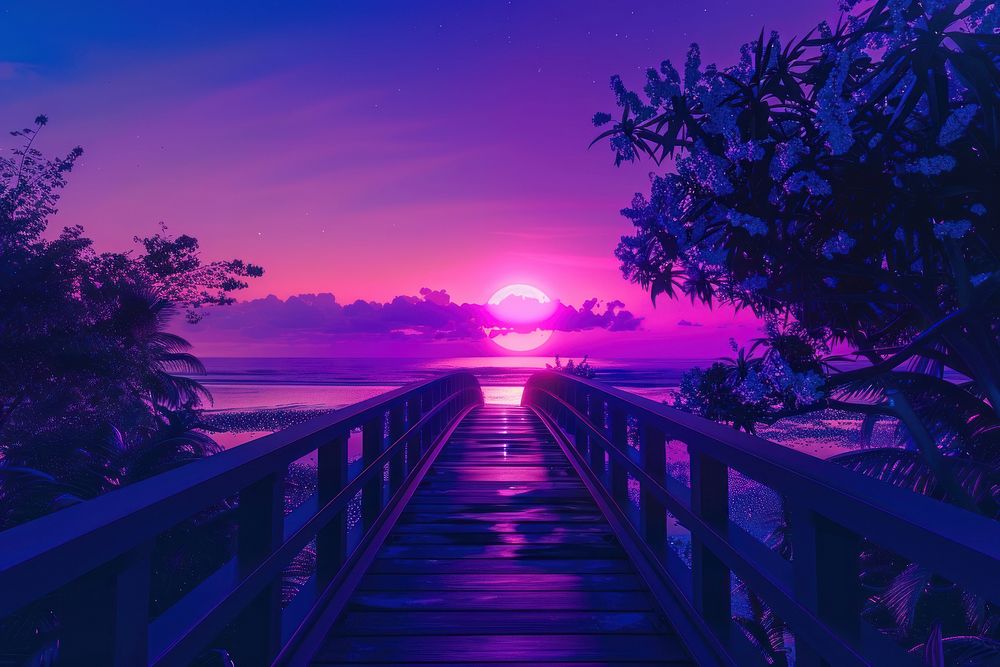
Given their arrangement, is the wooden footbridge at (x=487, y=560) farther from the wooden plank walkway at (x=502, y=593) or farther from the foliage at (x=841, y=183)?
the foliage at (x=841, y=183)

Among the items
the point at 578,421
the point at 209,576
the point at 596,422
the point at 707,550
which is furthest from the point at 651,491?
the point at 578,421

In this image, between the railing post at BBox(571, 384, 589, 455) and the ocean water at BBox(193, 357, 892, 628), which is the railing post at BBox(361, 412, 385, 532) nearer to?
the railing post at BBox(571, 384, 589, 455)

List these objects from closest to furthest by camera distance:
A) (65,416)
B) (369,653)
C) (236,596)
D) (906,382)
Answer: (236,596) → (369,653) → (906,382) → (65,416)

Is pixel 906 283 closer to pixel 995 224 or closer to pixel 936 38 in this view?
pixel 995 224

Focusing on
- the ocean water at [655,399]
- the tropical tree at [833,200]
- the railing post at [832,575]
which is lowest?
the ocean water at [655,399]

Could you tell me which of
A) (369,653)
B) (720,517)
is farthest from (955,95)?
(369,653)

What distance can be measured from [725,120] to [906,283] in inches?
117

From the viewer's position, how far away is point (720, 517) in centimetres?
334

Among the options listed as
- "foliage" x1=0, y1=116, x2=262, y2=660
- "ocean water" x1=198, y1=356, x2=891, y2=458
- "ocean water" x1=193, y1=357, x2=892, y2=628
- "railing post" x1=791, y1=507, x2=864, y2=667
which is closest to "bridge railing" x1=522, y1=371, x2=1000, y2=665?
"railing post" x1=791, y1=507, x2=864, y2=667

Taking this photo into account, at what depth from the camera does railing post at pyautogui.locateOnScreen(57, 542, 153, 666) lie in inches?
70.8

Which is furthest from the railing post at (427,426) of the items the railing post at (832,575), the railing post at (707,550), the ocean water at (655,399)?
the ocean water at (655,399)

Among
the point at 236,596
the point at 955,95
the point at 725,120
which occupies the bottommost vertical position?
the point at 236,596

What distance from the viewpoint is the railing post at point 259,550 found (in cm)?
290

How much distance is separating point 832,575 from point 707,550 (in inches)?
51.5
